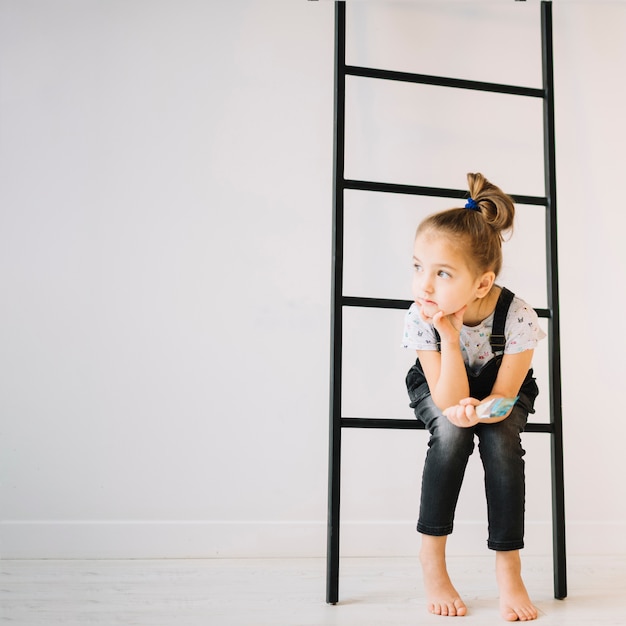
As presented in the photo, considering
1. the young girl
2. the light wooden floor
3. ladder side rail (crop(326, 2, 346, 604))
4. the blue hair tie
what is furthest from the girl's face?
the light wooden floor

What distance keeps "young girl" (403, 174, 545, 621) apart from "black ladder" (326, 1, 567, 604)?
163 mm

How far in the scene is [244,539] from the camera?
1849 millimetres

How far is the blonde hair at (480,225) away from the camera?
4.79 ft

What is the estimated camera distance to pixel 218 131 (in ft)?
6.33

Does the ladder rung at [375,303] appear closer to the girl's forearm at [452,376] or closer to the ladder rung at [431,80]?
the girl's forearm at [452,376]

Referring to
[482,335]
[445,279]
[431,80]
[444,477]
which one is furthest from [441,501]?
[431,80]

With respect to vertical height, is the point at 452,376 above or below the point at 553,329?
below

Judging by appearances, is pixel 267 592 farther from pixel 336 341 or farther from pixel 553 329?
pixel 553 329

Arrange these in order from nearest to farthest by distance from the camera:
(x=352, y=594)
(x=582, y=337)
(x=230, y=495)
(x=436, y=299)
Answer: (x=436, y=299) → (x=352, y=594) → (x=230, y=495) → (x=582, y=337)

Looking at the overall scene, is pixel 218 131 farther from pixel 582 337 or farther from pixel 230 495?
pixel 582 337

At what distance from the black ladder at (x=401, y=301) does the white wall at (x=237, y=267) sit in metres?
0.22

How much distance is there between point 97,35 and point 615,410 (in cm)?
189

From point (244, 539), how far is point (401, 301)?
0.80 meters

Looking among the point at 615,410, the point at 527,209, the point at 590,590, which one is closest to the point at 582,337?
the point at 615,410
